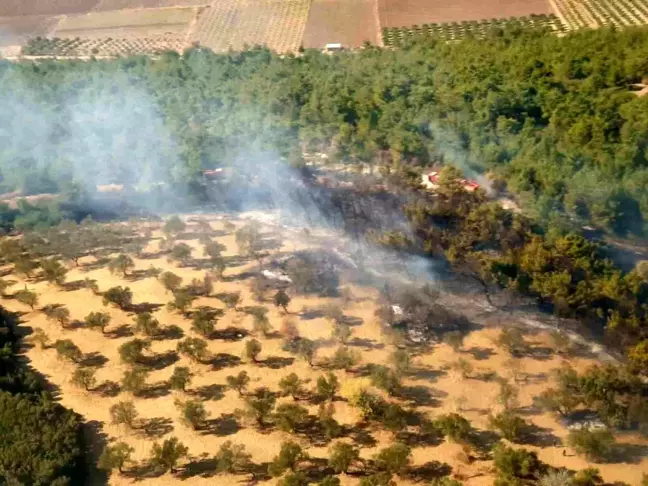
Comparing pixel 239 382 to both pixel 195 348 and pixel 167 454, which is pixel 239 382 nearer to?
pixel 195 348

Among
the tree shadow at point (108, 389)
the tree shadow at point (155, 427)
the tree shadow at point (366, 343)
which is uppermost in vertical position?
the tree shadow at point (366, 343)

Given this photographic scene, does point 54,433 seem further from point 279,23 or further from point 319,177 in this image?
point 279,23

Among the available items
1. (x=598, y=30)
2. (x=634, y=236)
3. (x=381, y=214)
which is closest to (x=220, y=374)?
(x=381, y=214)

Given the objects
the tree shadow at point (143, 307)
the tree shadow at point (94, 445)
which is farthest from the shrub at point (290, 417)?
the tree shadow at point (143, 307)

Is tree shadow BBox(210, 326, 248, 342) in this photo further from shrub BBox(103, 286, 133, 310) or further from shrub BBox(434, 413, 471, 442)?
shrub BBox(434, 413, 471, 442)

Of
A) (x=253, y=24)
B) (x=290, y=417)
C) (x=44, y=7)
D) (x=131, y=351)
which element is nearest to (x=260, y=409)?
(x=290, y=417)

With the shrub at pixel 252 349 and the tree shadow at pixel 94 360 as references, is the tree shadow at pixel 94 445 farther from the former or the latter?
the shrub at pixel 252 349
